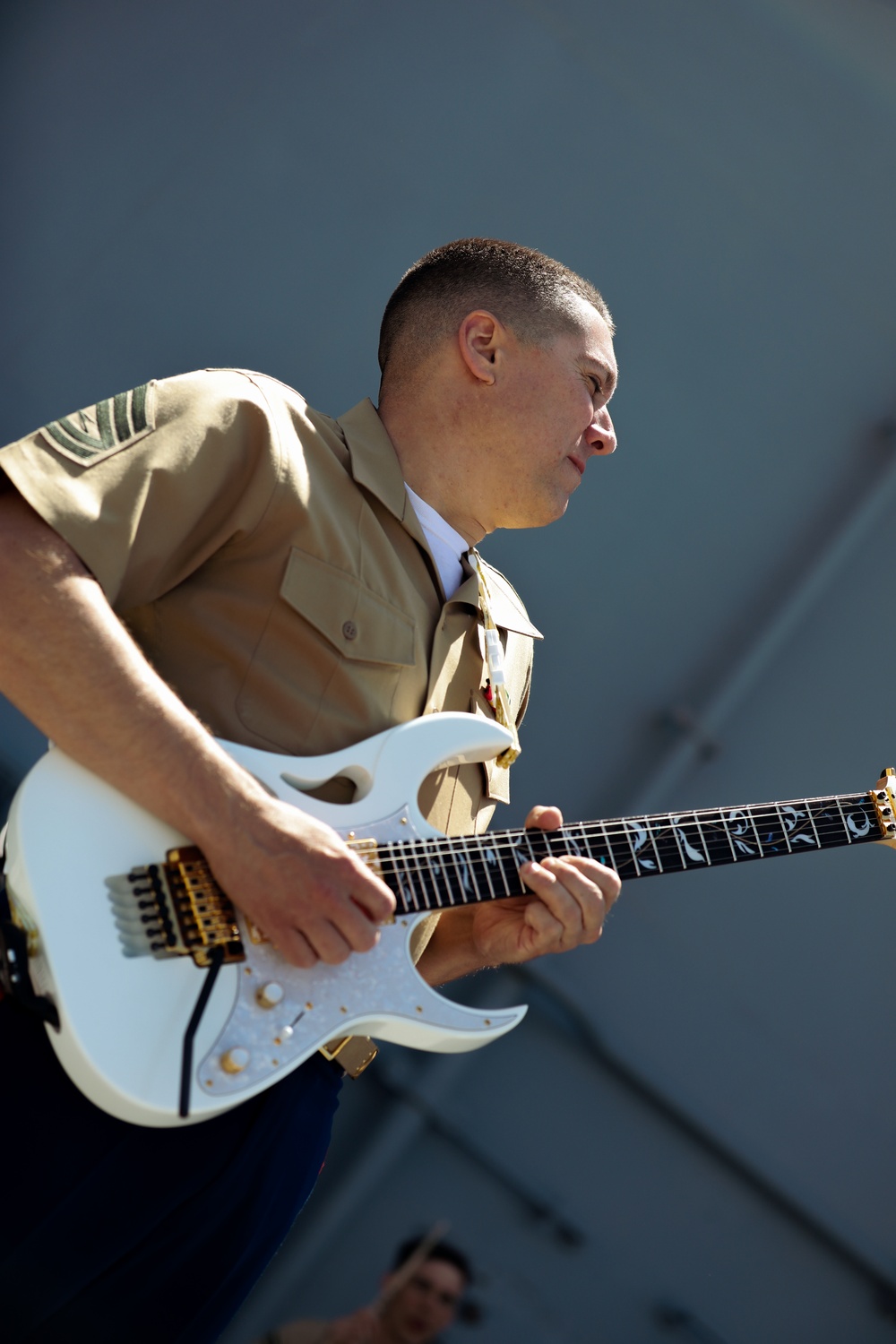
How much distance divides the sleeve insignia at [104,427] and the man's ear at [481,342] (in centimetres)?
68

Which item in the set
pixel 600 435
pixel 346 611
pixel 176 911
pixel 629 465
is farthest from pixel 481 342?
pixel 629 465

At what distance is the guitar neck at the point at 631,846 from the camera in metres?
1.45

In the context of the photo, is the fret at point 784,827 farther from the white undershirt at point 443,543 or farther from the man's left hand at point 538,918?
the white undershirt at point 443,543

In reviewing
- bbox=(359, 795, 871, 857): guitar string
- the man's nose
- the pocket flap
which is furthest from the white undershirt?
bbox=(359, 795, 871, 857): guitar string

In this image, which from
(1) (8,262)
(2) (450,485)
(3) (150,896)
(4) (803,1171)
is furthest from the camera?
(4) (803,1171)

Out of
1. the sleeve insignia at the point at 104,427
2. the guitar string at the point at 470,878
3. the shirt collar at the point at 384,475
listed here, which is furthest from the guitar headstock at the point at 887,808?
the sleeve insignia at the point at 104,427

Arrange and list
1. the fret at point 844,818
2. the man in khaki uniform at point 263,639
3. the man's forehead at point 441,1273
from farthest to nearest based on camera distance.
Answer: the fret at point 844,818 → the man's forehead at point 441,1273 → the man in khaki uniform at point 263,639

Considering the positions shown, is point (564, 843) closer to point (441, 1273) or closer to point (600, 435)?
point (441, 1273)

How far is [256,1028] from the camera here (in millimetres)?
1262

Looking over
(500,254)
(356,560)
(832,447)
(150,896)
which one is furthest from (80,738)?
(832,447)

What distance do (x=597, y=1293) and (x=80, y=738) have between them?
2.37m

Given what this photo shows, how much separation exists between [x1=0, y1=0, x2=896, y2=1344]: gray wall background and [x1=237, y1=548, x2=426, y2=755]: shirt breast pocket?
4.62ft

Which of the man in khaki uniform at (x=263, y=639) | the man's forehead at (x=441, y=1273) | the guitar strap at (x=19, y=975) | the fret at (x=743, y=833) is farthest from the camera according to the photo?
the fret at (x=743, y=833)

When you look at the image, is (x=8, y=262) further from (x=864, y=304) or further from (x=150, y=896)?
(x=864, y=304)
